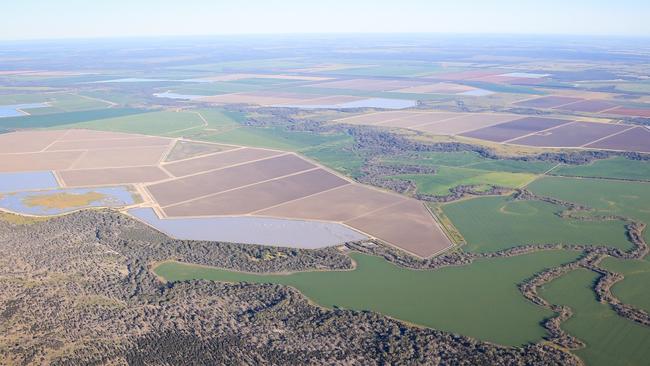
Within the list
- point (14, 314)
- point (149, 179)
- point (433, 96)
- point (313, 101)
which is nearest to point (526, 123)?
point (433, 96)

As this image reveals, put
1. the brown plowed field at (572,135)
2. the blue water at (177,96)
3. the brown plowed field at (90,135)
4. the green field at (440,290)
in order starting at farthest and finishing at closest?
the blue water at (177,96) → the brown plowed field at (90,135) → the brown plowed field at (572,135) → the green field at (440,290)

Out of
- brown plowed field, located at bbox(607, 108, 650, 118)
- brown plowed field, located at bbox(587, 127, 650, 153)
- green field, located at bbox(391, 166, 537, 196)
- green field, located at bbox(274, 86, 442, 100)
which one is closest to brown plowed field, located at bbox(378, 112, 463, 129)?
green field, located at bbox(274, 86, 442, 100)

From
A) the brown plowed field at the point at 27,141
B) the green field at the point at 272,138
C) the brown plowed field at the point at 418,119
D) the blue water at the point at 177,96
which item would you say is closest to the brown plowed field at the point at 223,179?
the green field at the point at 272,138

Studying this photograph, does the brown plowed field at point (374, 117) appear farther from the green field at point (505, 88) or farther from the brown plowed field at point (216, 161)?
the green field at point (505, 88)

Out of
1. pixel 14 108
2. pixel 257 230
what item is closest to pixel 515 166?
pixel 257 230

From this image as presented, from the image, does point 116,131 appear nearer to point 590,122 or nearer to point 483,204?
point 483,204

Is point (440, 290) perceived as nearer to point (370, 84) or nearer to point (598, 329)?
point (598, 329)
